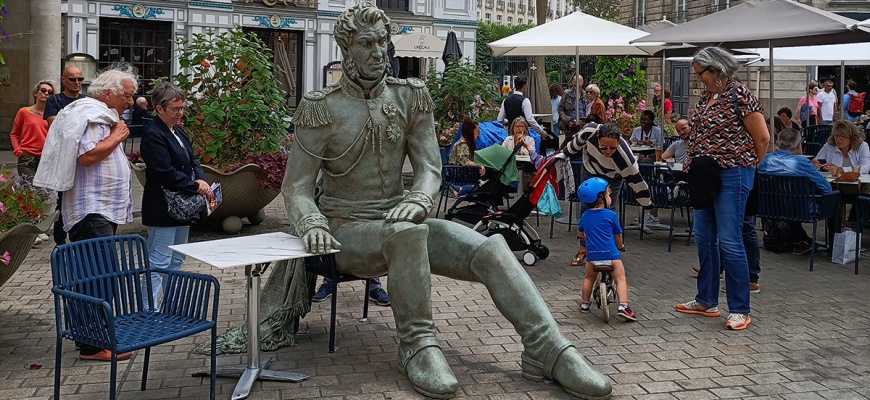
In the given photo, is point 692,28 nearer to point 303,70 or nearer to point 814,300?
point 814,300

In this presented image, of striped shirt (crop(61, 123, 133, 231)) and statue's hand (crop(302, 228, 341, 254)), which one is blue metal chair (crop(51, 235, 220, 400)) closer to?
statue's hand (crop(302, 228, 341, 254))

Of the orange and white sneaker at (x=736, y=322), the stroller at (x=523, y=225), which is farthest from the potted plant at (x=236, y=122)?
the orange and white sneaker at (x=736, y=322)

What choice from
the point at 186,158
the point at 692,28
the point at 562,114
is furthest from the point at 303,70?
the point at 186,158

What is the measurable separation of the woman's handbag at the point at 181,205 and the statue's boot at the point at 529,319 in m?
1.99

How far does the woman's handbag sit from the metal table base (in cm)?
119

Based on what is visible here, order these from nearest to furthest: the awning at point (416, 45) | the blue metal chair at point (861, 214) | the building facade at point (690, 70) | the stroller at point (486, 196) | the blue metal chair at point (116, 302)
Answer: the blue metal chair at point (116, 302) < the blue metal chair at point (861, 214) < the stroller at point (486, 196) < the awning at point (416, 45) < the building facade at point (690, 70)

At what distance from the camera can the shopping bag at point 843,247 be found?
889cm

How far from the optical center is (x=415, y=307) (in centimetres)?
502

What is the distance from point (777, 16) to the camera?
9.31 metres

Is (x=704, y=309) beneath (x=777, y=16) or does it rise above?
beneath

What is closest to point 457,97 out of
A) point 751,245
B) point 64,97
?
point 64,97

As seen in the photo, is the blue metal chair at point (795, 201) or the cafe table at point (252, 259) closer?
the cafe table at point (252, 259)

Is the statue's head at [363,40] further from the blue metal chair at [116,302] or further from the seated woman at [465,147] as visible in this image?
the seated woman at [465,147]

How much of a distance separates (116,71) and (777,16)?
6541 millimetres
